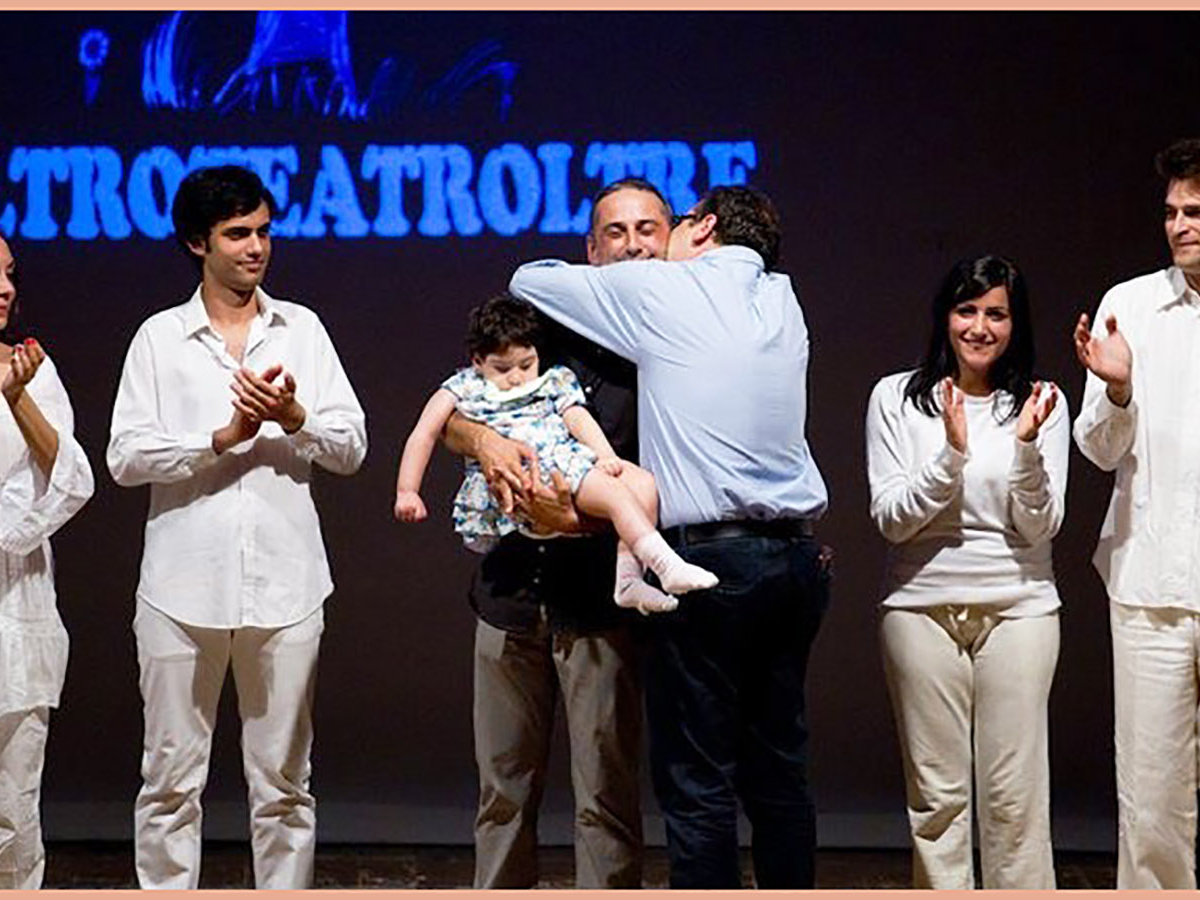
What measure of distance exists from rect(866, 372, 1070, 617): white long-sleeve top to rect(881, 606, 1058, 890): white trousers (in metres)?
0.06

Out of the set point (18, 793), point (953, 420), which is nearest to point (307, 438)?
point (18, 793)

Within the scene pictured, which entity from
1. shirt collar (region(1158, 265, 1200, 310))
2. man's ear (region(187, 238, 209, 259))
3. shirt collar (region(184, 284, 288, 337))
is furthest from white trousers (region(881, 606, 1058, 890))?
man's ear (region(187, 238, 209, 259))

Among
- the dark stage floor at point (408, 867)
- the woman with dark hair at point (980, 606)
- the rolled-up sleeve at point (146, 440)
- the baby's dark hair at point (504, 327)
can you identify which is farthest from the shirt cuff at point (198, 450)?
the dark stage floor at point (408, 867)

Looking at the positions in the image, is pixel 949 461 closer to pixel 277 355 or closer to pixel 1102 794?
pixel 277 355

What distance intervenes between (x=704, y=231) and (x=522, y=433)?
59 centimetres

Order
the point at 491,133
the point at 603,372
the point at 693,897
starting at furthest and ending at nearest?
1. the point at 491,133
2. the point at 603,372
3. the point at 693,897

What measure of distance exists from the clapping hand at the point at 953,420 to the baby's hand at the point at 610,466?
0.80 m

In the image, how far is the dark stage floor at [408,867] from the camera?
5.96 meters

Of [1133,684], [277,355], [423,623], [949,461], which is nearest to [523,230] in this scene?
[423,623]

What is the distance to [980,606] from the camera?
186 inches

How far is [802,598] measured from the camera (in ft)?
14.0

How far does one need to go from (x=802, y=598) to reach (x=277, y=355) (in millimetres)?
1369

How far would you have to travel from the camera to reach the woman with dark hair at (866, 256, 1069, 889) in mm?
4711

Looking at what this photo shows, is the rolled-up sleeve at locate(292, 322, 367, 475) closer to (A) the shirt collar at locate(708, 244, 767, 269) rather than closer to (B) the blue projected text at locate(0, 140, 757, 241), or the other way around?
(A) the shirt collar at locate(708, 244, 767, 269)
